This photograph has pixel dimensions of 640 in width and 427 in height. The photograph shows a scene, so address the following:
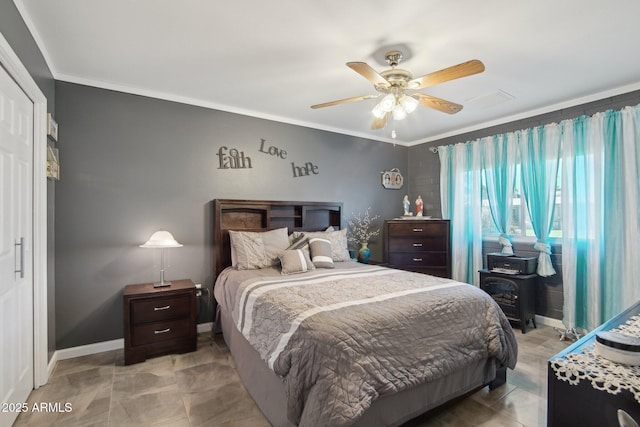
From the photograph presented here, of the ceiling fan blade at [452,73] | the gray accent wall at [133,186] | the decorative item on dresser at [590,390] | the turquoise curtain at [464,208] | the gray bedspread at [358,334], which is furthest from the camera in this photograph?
the turquoise curtain at [464,208]

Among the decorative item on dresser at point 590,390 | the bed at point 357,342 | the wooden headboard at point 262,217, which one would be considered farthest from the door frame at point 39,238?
the decorative item on dresser at point 590,390

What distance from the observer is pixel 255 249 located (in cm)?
325

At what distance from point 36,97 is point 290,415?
268 centimetres

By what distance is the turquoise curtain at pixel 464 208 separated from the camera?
429cm

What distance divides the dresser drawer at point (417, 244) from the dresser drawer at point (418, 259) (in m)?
0.06

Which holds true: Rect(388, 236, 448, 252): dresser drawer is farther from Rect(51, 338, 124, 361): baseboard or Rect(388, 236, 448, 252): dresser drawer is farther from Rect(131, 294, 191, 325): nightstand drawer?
Rect(51, 338, 124, 361): baseboard

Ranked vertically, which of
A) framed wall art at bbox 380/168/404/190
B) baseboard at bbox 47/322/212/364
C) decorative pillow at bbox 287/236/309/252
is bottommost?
baseboard at bbox 47/322/212/364

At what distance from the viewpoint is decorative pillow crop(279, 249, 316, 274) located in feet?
9.95

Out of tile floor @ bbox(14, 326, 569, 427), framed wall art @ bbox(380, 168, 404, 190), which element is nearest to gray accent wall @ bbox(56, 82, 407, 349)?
tile floor @ bbox(14, 326, 569, 427)

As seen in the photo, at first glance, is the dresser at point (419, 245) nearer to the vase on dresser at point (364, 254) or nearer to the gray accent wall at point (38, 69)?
the vase on dresser at point (364, 254)

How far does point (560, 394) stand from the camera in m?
1.20

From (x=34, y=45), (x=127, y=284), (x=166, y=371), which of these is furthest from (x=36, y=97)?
(x=166, y=371)

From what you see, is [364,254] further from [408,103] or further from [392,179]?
[408,103]

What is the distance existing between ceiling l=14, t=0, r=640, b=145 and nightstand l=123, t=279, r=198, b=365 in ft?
6.45
